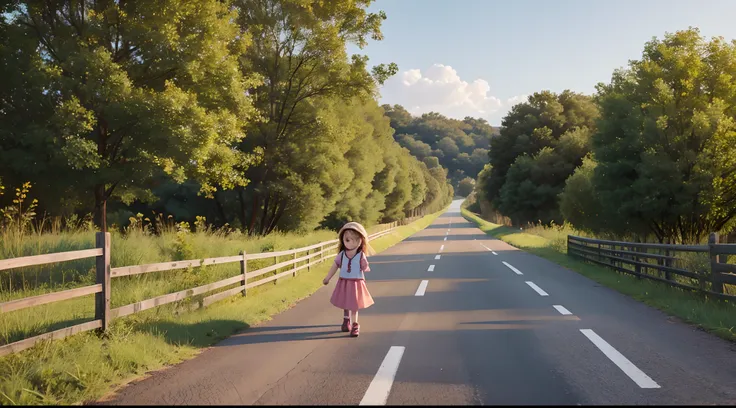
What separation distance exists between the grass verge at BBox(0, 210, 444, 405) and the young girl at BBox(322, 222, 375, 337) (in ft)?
6.24

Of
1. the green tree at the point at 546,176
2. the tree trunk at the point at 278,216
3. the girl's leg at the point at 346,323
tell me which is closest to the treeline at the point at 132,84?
the tree trunk at the point at 278,216

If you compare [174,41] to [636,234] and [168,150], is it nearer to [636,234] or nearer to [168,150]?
[168,150]

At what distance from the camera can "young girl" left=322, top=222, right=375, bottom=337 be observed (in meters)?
7.50

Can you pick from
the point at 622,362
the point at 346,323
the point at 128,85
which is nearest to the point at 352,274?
the point at 346,323

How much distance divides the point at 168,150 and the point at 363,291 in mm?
9246

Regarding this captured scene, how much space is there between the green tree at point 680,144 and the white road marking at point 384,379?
62.1ft

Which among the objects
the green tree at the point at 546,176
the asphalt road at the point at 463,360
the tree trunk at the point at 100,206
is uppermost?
the green tree at the point at 546,176

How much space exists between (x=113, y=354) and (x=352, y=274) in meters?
3.40

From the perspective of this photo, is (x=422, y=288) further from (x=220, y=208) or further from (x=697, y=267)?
(x=220, y=208)

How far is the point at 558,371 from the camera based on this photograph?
17.6ft

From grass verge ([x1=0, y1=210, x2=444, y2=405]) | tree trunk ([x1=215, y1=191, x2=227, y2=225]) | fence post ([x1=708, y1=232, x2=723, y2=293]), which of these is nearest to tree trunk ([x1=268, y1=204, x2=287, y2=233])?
tree trunk ([x1=215, y1=191, x2=227, y2=225])

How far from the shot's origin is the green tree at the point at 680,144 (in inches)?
792

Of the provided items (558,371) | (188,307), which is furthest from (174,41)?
(558,371)

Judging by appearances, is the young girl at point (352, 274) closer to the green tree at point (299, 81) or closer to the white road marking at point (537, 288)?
the white road marking at point (537, 288)
